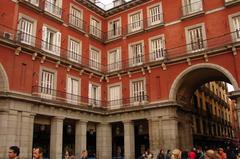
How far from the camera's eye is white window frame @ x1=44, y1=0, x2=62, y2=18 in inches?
952

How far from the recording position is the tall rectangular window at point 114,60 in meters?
28.4

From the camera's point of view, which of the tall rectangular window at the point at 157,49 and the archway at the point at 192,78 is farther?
the tall rectangular window at the point at 157,49

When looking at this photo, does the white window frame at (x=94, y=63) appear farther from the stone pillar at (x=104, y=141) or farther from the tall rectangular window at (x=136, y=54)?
the stone pillar at (x=104, y=141)

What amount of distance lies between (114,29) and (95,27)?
7.06ft

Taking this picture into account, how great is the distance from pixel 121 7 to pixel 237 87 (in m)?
14.9

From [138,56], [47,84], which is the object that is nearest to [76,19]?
[138,56]

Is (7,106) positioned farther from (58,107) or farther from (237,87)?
(237,87)

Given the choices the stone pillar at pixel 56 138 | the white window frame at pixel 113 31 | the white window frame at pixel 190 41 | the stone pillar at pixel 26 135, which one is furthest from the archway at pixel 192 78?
the stone pillar at pixel 26 135

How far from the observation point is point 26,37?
21.8m

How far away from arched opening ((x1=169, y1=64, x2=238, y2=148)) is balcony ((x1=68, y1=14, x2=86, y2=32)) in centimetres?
1073

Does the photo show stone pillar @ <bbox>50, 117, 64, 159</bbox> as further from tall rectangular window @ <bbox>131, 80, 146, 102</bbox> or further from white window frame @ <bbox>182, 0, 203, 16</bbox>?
white window frame @ <bbox>182, 0, 203, 16</bbox>

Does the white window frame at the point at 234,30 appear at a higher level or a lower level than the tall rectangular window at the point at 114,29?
lower

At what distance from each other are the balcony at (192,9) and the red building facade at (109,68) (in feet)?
0.30

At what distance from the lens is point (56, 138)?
2202cm
